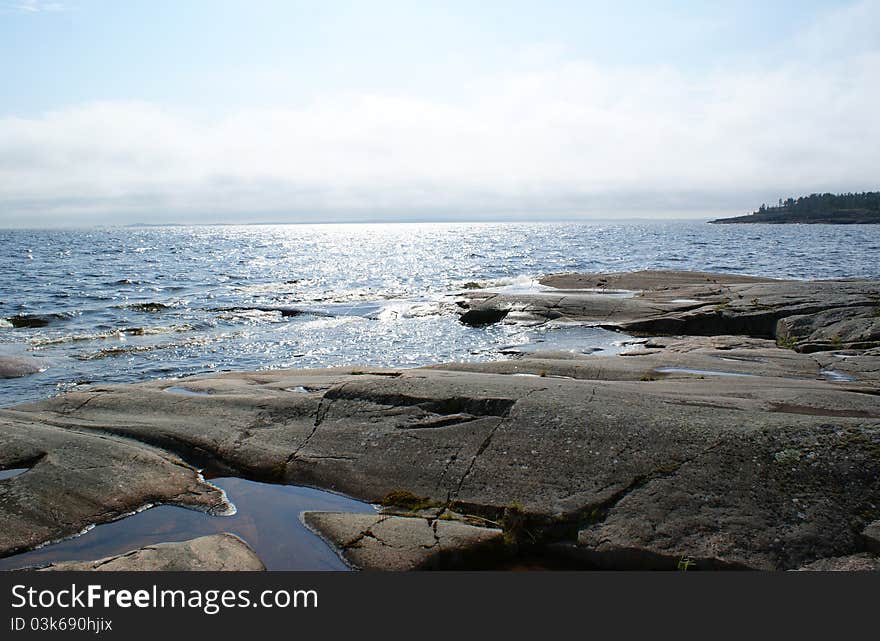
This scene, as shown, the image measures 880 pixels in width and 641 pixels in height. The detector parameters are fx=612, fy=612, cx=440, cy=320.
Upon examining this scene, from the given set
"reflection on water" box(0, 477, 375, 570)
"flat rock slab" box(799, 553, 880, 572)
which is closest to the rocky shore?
"flat rock slab" box(799, 553, 880, 572)

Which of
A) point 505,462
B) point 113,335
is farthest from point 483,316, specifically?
point 505,462

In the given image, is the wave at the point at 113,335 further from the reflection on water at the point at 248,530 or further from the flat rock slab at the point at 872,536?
the flat rock slab at the point at 872,536

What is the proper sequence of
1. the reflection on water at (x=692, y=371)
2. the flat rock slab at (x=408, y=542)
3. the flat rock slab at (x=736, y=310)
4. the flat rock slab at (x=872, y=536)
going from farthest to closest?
the flat rock slab at (x=736, y=310) → the reflection on water at (x=692, y=371) → the flat rock slab at (x=408, y=542) → the flat rock slab at (x=872, y=536)

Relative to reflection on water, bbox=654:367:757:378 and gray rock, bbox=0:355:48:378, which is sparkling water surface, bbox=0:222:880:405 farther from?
reflection on water, bbox=654:367:757:378

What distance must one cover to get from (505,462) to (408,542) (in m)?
1.80

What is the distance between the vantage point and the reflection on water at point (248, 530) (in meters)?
6.37

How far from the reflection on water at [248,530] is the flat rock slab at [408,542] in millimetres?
201

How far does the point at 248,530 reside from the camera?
7012mm

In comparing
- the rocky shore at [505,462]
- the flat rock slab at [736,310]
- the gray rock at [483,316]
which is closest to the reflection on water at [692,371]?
the rocky shore at [505,462]

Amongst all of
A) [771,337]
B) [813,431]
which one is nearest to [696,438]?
[813,431]

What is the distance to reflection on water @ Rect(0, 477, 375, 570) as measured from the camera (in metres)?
6.37

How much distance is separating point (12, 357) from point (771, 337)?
78.5ft

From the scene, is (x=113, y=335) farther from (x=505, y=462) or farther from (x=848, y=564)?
(x=848, y=564)
